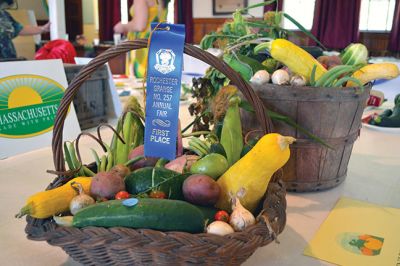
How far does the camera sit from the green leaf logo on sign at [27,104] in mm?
1079

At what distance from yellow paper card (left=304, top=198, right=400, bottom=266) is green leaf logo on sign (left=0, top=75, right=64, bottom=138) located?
86cm

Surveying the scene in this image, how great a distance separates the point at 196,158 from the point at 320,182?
325 mm

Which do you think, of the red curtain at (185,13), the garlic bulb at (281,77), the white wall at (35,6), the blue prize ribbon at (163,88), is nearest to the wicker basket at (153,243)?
the blue prize ribbon at (163,88)

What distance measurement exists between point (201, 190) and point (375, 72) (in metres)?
0.50

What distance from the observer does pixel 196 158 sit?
69 cm

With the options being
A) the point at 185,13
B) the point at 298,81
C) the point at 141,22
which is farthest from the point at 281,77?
the point at 185,13

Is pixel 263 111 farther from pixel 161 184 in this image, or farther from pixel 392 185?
pixel 392 185

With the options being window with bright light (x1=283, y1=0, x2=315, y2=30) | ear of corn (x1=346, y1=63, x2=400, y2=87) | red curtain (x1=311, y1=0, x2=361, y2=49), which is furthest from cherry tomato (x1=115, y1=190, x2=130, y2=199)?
window with bright light (x1=283, y1=0, x2=315, y2=30)

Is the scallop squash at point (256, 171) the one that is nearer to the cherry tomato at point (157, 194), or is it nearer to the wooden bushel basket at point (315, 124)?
the cherry tomato at point (157, 194)

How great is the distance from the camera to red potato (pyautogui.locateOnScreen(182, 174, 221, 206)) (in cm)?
56

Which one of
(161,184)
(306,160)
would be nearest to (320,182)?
(306,160)

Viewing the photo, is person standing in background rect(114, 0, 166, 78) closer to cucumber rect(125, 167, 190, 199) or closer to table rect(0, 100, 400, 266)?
table rect(0, 100, 400, 266)

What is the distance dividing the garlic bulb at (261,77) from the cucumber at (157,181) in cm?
30

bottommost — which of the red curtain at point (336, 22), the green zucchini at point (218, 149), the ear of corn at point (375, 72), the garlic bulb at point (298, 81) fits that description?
the green zucchini at point (218, 149)
